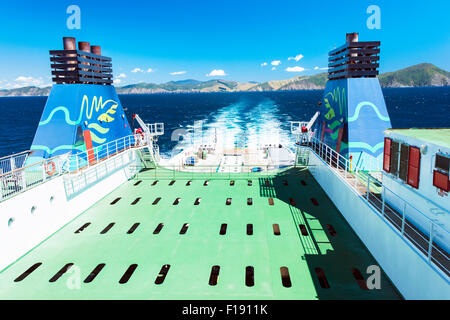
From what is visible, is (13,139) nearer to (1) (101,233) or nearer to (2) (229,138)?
(2) (229,138)

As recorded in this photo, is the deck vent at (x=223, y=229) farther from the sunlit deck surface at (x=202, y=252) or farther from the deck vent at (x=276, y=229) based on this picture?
the deck vent at (x=276, y=229)

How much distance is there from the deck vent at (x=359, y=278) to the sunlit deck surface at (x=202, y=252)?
48 mm

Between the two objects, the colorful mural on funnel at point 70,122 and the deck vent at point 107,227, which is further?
the colorful mural on funnel at point 70,122

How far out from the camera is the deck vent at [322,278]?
6.91m

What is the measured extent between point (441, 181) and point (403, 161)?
1.52 m

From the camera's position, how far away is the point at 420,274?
19.3 ft

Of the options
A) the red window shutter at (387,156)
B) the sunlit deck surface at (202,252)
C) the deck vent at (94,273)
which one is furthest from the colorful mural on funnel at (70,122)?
the red window shutter at (387,156)

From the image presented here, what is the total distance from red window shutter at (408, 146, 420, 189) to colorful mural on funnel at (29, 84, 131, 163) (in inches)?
443

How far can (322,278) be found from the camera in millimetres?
7211

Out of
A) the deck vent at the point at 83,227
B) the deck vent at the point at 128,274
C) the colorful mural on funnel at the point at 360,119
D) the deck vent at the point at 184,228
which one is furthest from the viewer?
the colorful mural on funnel at the point at 360,119

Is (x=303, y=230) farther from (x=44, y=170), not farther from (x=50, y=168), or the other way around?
(x=50, y=168)
